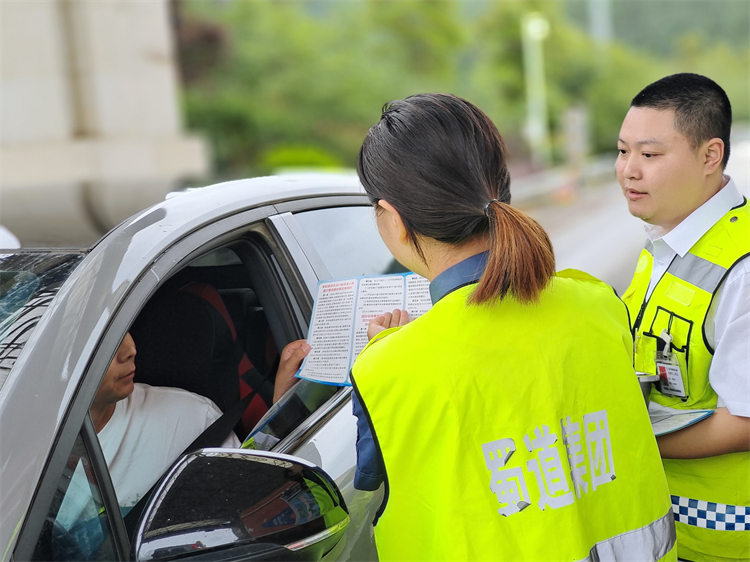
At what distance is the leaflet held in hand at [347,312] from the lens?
181 cm

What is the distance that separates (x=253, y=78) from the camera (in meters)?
28.1

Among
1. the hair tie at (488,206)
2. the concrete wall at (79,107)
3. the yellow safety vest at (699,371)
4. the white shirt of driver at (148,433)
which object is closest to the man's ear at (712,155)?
the yellow safety vest at (699,371)

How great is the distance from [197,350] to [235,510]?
2.62ft

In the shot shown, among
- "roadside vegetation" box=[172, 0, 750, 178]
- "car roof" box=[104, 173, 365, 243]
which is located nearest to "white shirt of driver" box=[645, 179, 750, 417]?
"car roof" box=[104, 173, 365, 243]

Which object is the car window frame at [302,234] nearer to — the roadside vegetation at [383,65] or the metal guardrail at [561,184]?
the metal guardrail at [561,184]

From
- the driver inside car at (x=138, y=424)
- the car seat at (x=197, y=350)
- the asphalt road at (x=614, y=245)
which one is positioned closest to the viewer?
the driver inside car at (x=138, y=424)

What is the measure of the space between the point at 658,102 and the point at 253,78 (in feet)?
92.0

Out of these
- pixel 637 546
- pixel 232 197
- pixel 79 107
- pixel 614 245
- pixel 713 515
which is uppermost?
pixel 232 197

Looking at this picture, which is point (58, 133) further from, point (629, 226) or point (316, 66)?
point (316, 66)

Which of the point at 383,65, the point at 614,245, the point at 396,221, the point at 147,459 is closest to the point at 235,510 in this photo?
the point at 147,459

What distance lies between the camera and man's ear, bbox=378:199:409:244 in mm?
1278

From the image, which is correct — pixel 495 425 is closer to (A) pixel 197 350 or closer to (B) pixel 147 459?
(B) pixel 147 459

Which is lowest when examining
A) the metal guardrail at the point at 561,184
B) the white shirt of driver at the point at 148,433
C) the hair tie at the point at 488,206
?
the metal guardrail at the point at 561,184

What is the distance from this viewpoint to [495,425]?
45.6 inches
